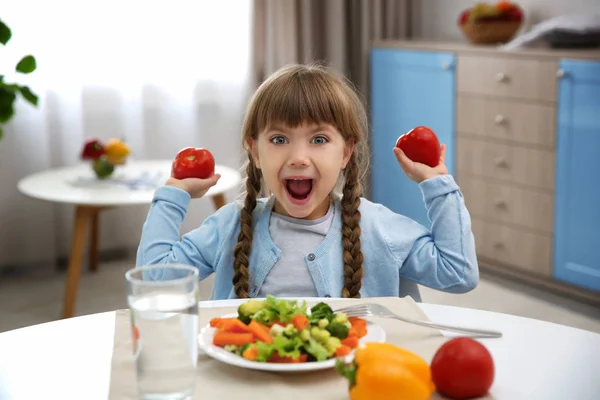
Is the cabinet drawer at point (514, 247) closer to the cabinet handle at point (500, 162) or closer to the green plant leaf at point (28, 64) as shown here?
the cabinet handle at point (500, 162)

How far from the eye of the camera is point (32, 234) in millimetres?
3953

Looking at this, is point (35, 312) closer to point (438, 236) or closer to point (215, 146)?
point (215, 146)

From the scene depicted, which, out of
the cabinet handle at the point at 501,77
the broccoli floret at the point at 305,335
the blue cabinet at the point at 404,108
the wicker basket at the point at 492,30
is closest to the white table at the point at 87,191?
the blue cabinet at the point at 404,108

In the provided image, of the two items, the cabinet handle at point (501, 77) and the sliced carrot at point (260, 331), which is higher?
the cabinet handle at point (501, 77)

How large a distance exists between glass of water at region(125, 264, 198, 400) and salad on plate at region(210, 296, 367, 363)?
148 mm

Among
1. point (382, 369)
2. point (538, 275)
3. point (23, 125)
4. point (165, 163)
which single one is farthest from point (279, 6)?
point (382, 369)

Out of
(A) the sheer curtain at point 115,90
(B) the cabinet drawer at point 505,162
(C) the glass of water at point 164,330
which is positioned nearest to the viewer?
(C) the glass of water at point 164,330

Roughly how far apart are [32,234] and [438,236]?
9.42ft

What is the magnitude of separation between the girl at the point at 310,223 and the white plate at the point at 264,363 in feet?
1.33

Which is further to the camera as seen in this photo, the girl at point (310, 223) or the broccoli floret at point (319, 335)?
the girl at point (310, 223)

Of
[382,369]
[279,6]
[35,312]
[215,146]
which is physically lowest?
[35,312]

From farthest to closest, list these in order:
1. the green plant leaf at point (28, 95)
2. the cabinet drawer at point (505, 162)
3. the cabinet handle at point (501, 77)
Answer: the cabinet handle at point (501, 77)
the cabinet drawer at point (505, 162)
the green plant leaf at point (28, 95)

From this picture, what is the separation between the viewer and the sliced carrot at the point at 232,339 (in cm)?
102

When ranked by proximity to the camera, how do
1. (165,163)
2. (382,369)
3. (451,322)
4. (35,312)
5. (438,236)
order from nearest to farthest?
(382,369), (451,322), (438,236), (35,312), (165,163)
